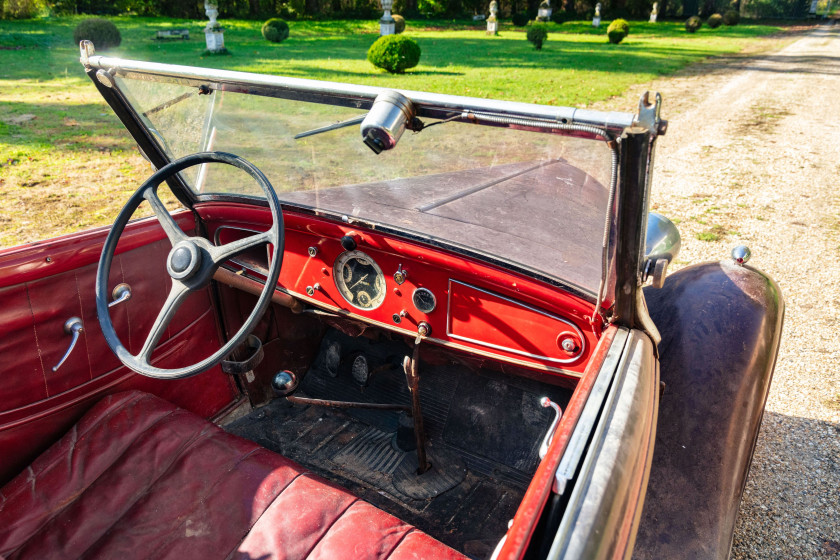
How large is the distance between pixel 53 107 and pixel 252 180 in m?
10.1

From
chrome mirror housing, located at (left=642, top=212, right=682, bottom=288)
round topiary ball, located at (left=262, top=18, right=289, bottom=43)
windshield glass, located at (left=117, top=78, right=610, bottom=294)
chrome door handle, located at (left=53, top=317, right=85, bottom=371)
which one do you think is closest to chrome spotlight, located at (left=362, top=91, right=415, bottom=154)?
windshield glass, located at (left=117, top=78, right=610, bottom=294)

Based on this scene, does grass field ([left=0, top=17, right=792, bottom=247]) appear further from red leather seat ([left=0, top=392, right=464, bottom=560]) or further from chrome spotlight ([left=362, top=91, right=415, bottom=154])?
chrome spotlight ([left=362, top=91, right=415, bottom=154])

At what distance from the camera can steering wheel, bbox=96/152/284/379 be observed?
192 centimetres

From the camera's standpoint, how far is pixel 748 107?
11.1 m

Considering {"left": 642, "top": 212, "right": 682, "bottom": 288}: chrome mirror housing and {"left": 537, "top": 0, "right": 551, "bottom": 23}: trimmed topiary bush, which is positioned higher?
{"left": 537, "top": 0, "right": 551, "bottom": 23}: trimmed topiary bush

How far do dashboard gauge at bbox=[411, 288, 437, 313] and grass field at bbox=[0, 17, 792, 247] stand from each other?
441 centimetres

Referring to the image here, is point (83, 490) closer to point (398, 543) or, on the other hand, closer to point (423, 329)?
point (398, 543)

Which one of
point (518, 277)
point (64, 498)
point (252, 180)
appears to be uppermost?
point (252, 180)

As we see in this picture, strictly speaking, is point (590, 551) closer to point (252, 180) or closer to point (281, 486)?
point (281, 486)

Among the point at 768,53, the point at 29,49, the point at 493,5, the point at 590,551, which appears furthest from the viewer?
the point at 493,5

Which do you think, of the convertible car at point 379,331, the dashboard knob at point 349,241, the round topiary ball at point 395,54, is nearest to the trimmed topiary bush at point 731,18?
the round topiary ball at point 395,54

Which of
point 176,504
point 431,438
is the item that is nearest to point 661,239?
point 431,438

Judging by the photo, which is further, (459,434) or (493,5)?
(493,5)

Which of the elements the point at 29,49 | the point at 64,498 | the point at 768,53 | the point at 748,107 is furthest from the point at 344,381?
the point at 768,53
